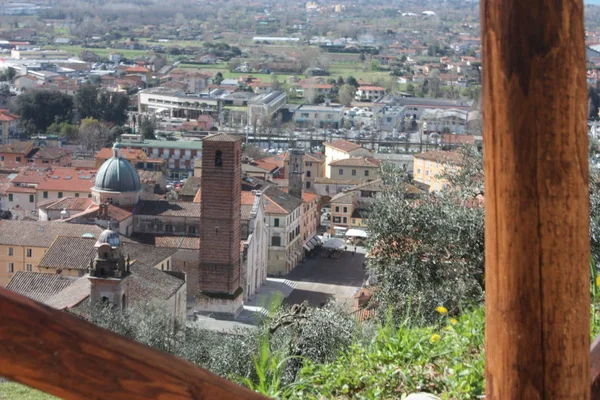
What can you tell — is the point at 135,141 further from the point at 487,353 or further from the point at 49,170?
the point at 487,353

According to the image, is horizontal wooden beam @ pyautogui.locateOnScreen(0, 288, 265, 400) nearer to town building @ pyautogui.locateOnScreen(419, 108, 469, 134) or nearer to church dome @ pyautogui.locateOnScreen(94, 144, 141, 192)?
church dome @ pyautogui.locateOnScreen(94, 144, 141, 192)

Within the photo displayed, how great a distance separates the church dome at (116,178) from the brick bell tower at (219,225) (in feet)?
7.42

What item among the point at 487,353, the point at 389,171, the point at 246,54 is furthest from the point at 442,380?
the point at 246,54

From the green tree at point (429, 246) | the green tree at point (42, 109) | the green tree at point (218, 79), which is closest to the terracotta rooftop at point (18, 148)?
the green tree at point (42, 109)

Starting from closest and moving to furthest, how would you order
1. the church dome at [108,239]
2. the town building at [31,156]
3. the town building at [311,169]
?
the church dome at [108,239] < the town building at [311,169] < the town building at [31,156]

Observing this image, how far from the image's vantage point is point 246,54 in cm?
6291

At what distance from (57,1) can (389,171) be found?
9633 centimetres

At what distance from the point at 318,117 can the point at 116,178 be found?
2283 centimetres

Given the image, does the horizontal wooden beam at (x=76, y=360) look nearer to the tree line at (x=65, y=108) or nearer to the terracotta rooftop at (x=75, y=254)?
the terracotta rooftop at (x=75, y=254)

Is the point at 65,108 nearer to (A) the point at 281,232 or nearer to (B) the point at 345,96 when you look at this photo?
(B) the point at 345,96

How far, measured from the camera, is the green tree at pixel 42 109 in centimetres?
3297

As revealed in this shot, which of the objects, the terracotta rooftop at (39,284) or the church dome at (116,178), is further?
the church dome at (116,178)

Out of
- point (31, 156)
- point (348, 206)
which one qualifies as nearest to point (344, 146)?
point (348, 206)

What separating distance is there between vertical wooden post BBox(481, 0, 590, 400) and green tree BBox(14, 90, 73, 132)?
33037 millimetres
